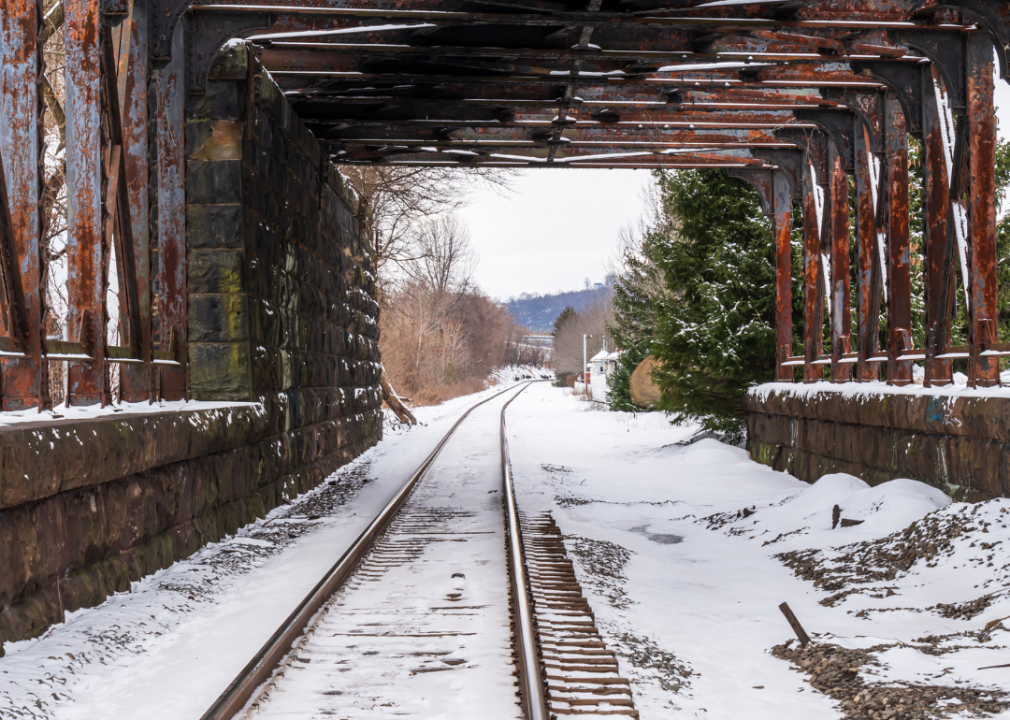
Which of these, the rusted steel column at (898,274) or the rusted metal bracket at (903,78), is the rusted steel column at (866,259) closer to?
the rusted steel column at (898,274)

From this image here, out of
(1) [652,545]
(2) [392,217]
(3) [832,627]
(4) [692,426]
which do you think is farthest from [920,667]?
(2) [392,217]

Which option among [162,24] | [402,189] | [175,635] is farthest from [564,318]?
[175,635]

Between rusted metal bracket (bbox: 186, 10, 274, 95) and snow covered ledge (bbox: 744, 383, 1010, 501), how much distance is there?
7450 millimetres

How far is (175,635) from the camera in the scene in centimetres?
558

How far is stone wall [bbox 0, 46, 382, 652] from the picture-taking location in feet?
17.6

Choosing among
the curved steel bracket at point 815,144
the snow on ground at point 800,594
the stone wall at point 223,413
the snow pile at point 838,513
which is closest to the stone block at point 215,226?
the stone wall at point 223,413

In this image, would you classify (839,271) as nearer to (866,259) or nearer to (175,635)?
(866,259)

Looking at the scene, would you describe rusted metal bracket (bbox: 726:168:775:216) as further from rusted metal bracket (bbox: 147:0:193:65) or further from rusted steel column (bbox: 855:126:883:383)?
rusted metal bracket (bbox: 147:0:193:65)

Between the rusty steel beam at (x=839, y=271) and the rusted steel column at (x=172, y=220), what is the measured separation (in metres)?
8.54

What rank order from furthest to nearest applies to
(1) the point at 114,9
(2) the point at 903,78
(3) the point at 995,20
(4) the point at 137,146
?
(2) the point at 903,78 → (3) the point at 995,20 → (4) the point at 137,146 → (1) the point at 114,9

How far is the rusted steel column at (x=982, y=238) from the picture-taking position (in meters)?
8.37

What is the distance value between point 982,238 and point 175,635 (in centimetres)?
765

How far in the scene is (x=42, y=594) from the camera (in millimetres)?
5375

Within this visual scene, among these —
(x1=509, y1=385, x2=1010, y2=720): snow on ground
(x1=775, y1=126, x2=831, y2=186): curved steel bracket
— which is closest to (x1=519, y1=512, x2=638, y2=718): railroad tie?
(x1=509, y1=385, x2=1010, y2=720): snow on ground
